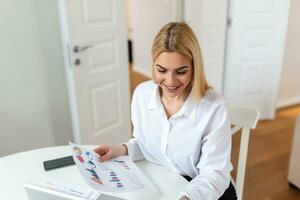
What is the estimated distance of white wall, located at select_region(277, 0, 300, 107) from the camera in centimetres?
331

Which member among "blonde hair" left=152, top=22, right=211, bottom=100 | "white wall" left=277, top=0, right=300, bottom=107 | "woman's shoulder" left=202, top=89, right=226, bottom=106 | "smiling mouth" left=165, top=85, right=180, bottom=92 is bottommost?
"white wall" left=277, top=0, right=300, bottom=107

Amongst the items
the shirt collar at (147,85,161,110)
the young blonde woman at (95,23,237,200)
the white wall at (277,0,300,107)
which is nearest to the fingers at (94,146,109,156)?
the young blonde woman at (95,23,237,200)

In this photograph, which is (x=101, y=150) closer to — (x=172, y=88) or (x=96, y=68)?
(x=172, y=88)

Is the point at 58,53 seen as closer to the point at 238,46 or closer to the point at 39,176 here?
the point at 39,176

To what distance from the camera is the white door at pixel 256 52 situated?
3.01 meters

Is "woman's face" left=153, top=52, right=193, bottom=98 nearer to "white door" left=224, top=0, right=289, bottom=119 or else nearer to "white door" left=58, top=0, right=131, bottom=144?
"white door" left=58, top=0, right=131, bottom=144

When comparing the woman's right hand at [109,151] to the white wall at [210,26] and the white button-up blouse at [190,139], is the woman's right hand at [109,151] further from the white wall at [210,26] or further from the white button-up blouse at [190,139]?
the white wall at [210,26]

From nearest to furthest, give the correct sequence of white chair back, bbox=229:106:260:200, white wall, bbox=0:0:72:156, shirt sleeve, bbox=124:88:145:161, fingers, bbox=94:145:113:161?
fingers, bbox=94:145:113:161
shirt sleeve, bbox=124:88:145:161
white chair back, bbox=229:106:260:200
white wall, bbox=0:0:72:156

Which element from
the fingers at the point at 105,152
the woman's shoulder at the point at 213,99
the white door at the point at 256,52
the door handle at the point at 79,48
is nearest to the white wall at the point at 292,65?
the white door at the point at 256,52

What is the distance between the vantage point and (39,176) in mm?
1158

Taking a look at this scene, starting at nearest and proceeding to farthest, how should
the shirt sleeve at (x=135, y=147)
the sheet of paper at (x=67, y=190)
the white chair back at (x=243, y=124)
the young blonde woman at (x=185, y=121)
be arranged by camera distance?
the sheet of paper at (x=67, y=190)
the young blonde woman at (x=185, y=121)
the shirt sleeve at (x=135, y=147)
the white chair back at (x=243, y=124)

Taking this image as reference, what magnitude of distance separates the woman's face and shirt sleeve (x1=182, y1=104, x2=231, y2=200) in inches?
6.2

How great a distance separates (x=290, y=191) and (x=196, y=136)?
1.46 meters

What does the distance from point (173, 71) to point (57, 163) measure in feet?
1.87
